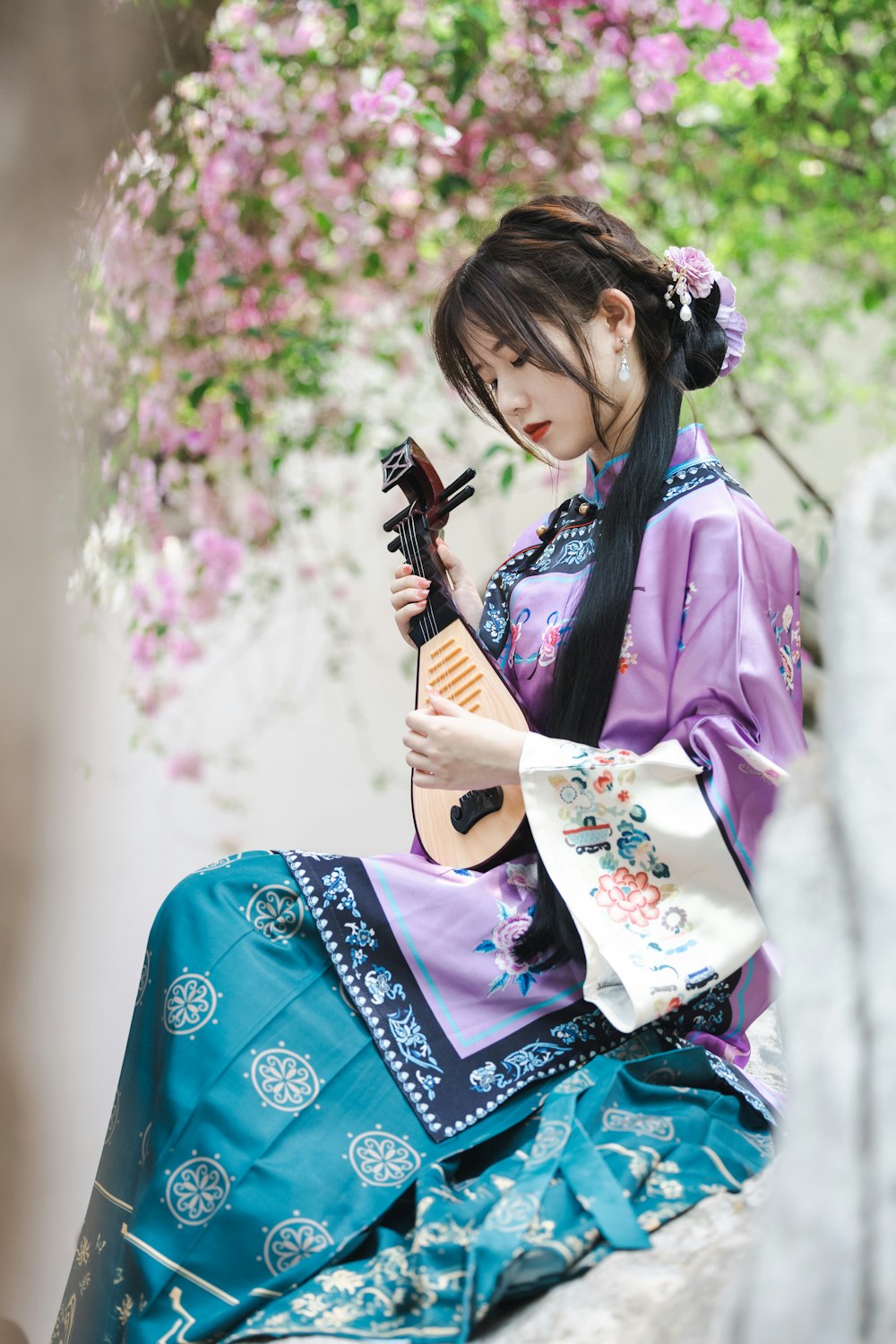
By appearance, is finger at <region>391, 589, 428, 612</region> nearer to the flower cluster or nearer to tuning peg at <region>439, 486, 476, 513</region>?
tuning peg at <region>439, 486, 476, 513</region>

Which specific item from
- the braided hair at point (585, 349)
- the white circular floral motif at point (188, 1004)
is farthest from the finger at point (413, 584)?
the white circular floral motif at point (188, 1004)

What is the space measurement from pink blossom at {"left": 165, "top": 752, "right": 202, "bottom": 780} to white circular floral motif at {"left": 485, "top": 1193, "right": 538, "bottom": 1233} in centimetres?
304

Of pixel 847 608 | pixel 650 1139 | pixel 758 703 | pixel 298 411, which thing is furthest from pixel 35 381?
pixel 298 411

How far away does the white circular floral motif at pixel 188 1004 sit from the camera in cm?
131

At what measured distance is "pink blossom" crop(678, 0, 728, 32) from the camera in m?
2.75

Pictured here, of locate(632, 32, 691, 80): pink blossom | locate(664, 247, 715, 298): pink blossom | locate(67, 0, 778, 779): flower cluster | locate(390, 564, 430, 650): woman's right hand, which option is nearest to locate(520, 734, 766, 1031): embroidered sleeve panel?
locate(390, 564, 430, 650): woman's right hand

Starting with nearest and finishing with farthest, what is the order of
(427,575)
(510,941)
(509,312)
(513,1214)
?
1. (513,1214)
2. (510,941)
3. (509,312)
4. (427,575)

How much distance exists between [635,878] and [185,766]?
2863 millimetres

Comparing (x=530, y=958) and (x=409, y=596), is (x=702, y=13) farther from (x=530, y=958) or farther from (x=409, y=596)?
(x=530, y=958)

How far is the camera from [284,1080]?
1287mm

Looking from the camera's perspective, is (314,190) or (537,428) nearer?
(537,428)

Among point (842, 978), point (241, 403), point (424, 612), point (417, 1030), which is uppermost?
point (241, 403)

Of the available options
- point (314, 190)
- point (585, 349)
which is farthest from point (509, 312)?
point (314, 190)

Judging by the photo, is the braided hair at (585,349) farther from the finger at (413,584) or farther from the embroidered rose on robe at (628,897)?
the finger at (413,584)
